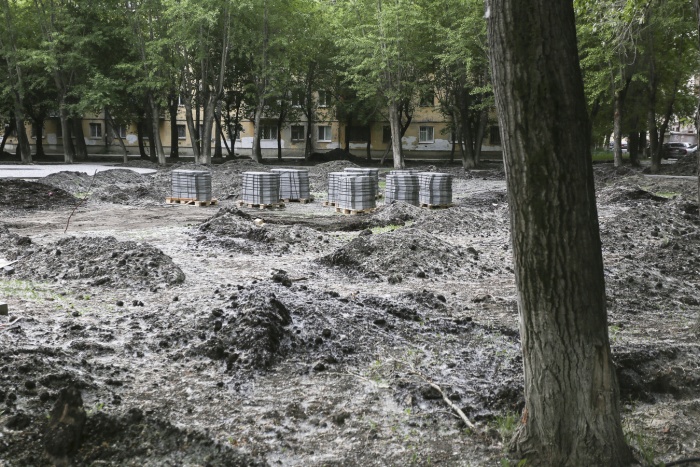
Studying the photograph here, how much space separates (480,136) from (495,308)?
113 feet

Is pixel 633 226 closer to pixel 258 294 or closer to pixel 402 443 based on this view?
pixel 258 294

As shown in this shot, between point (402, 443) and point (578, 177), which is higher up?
point (578, 177)

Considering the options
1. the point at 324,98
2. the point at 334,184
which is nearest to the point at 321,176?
the point at 334,184

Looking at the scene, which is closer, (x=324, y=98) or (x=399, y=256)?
(x=399, y=256)

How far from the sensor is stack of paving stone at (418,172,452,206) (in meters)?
18.7

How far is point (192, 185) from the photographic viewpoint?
19781 mm

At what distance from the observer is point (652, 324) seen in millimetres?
7090

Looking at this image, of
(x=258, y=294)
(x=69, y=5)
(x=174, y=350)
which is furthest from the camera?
(x=69, y=5)

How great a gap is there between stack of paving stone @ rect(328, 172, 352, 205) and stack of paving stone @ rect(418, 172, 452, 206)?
2.19 meters

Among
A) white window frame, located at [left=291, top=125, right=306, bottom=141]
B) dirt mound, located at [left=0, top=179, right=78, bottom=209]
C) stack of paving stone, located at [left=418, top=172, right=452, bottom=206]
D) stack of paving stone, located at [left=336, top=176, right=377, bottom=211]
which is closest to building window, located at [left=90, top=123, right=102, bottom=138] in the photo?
white window frame, located at [left=291, top=125, right=306, bottom=141]

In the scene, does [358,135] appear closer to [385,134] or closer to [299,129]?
[385,134]

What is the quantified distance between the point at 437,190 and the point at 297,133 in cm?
4413

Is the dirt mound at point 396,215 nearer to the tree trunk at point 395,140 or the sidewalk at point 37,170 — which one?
the sidewalk at point 37,170

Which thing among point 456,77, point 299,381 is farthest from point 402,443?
point 456,77
